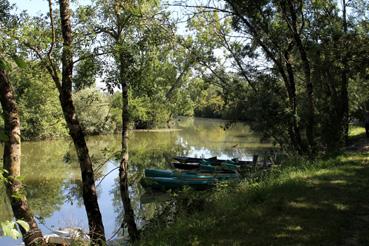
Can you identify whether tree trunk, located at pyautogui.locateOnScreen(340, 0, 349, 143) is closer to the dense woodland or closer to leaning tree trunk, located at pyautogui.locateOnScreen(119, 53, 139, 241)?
the dense woodland

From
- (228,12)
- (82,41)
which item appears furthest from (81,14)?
(228,12)

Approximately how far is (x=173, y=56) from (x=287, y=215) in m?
11.2

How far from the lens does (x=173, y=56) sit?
16.2 m

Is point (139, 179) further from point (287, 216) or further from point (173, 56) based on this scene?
point (287, 216)

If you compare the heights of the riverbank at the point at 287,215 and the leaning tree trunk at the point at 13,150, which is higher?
the leaning tree trunk at the point at 13,150

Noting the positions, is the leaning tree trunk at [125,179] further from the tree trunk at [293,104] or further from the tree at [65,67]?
the tree trunk at [293,104]

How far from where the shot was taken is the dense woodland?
6.54 m

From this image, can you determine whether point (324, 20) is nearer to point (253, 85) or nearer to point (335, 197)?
point (253, 85)

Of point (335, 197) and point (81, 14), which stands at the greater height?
point (81, 14)

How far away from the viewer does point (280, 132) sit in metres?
14.7

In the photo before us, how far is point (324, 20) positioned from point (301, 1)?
3681 mm

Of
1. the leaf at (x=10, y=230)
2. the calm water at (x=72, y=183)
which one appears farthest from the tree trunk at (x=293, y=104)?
the leaf at (x=10, y=230)

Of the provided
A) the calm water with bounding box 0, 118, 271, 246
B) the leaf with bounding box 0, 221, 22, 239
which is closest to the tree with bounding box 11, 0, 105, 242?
the calm water with bounding box 0, 118, 271, 246

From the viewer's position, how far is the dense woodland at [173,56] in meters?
6.54
